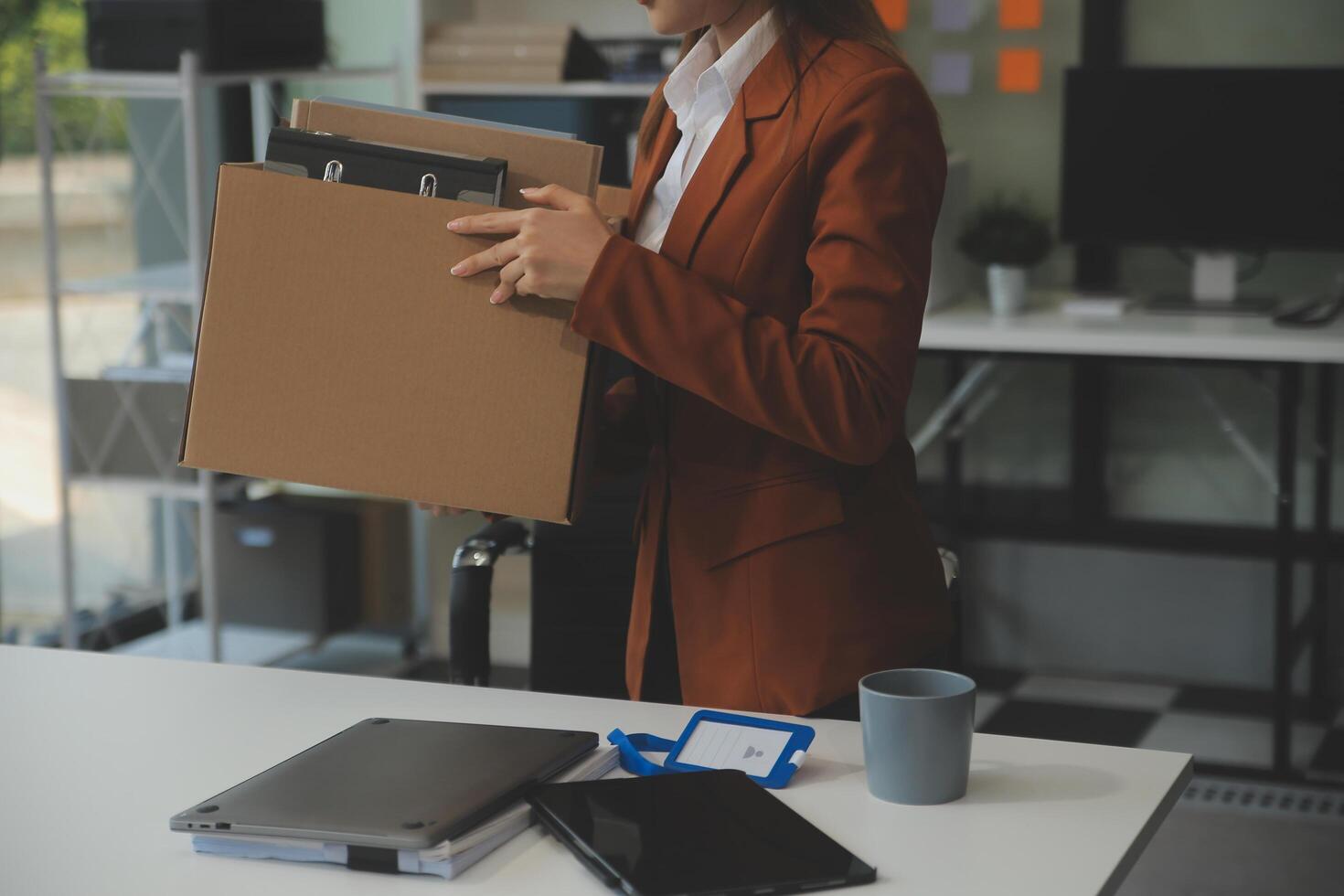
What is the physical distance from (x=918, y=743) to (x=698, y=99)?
676 mm

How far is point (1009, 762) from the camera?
1299 mm

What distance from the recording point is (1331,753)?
330 centimetres

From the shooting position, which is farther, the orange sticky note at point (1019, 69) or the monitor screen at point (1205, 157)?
the orange sticky note at point (1019, 69)

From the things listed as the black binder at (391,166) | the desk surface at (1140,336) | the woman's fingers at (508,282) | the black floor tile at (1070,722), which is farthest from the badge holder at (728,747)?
the black floor tile at (1070,722)

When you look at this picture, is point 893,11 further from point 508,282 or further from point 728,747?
point 728,747

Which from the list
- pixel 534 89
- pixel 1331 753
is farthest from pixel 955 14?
pixel 1331 753

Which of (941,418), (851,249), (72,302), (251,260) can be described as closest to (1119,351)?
(941,418)

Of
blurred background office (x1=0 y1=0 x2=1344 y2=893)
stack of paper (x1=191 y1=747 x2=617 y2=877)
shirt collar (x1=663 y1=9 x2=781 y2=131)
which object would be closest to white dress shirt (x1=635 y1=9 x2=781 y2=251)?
shirt collar (x1=663 y1=9 x2=781 y2=131)

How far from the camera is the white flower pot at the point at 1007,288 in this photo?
11.0ft

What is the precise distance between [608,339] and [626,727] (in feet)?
1.11

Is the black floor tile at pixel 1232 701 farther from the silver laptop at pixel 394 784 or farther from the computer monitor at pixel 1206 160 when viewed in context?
the silver laptop at pixel 394 784

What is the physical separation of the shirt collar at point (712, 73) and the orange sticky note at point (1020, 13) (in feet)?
7.29

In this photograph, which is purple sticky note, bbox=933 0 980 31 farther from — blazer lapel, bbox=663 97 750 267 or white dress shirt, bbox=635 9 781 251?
blazer lapel, bbox=663 97 750 267

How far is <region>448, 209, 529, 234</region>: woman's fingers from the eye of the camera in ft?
4.34
